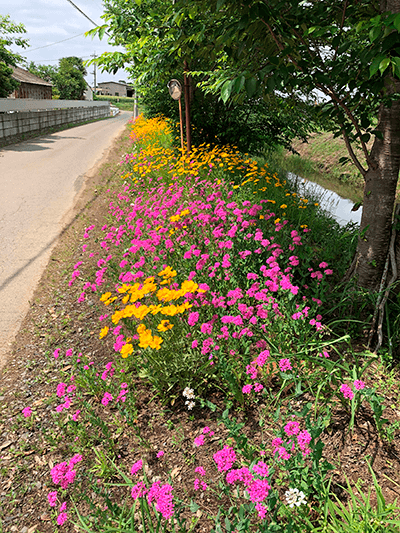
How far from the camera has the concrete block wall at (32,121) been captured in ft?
50.8

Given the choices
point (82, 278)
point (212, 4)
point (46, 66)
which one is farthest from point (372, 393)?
point (46, 66)

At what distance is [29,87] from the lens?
3756 centimetres

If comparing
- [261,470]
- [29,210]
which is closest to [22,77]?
[29,210]

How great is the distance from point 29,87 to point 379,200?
44106 mm

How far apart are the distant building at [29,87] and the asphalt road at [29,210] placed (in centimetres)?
2579

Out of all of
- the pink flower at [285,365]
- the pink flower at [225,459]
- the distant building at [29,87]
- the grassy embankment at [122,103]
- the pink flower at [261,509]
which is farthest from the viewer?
the grassy embankment at [122,103]

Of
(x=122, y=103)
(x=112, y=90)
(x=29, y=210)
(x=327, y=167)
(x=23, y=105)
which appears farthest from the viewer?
(x=112, y=90)

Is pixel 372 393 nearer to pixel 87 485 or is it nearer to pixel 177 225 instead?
pixel 87 485

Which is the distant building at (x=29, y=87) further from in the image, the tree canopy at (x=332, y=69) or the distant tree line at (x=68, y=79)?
the tree canopy at (x=332, y=69)

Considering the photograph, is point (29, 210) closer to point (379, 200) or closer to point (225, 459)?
point (379, 200)

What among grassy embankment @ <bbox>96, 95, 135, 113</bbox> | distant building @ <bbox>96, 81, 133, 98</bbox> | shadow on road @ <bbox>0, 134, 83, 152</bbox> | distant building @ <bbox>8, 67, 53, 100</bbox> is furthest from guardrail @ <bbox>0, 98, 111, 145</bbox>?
distant building @ <bbox>96, 81, 133, 98</bbox>

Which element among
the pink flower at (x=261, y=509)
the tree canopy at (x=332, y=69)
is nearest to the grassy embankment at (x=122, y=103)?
the tree canopy at (x=332, y=69)

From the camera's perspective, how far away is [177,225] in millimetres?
3539

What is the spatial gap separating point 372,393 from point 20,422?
7.63 feet
